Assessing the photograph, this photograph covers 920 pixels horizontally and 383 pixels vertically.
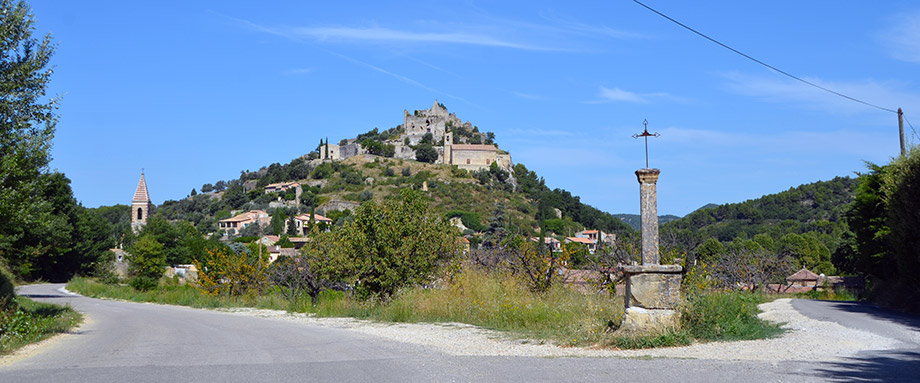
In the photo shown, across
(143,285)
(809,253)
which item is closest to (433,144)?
(809,253)

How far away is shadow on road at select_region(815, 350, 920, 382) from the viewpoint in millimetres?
7121

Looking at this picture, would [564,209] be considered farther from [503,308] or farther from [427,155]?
[503,308]

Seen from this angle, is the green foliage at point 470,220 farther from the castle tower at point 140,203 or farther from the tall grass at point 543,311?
the tall grass at point 543,311

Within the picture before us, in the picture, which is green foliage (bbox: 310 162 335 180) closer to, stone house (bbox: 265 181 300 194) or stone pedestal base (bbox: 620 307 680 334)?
stone house (bbox: 265 181 300 194)

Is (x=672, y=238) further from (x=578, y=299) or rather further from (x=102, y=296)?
(x=102, y=296)

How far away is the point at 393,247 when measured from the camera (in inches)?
785

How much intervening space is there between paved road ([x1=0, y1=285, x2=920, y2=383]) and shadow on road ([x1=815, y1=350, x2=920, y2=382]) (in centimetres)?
1

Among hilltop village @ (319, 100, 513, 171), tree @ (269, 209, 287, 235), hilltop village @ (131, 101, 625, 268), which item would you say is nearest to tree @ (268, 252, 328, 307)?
hilltop village @ (131, 101, 625, 268)

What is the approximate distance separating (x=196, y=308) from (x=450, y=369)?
22.3 metres

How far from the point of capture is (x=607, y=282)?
695 inches

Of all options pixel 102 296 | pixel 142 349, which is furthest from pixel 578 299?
pixel 102 296

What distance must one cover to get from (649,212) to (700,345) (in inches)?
85.0

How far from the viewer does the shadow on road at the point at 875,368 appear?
712cm

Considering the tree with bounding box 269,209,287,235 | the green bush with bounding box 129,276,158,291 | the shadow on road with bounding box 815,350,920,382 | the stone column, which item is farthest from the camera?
the tree with bounding box 269,209,287,235
